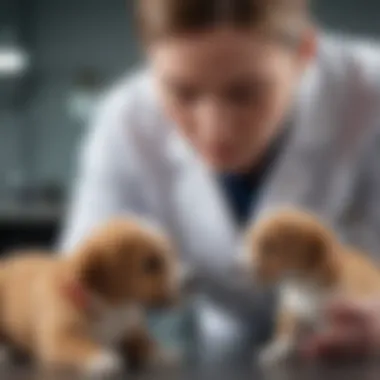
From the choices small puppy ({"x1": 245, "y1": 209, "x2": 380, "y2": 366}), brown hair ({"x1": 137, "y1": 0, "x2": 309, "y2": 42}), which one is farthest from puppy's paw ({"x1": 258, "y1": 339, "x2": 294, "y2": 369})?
brown hair ({"x1": 137, "y1": 0, "x2": 309, "y2": 42})

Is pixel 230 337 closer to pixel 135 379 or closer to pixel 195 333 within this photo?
pixel 195 333

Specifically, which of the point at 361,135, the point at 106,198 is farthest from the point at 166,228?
the point at 361,135

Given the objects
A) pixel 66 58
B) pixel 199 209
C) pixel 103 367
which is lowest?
pixel 103 367

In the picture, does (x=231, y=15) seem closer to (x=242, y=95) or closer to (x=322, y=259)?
(x=242, y=95)

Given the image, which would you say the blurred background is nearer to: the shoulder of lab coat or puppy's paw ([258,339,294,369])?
the shoulder of lab coat

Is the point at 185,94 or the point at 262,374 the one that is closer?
the point at 262,374

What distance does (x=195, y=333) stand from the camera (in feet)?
2.28

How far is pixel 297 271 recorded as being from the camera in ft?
2.10

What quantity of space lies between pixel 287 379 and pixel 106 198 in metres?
0.20

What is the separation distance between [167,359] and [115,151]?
0.16 metres

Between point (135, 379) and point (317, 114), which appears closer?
point (135, 379)

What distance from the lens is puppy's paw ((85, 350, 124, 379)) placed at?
1.96 feet

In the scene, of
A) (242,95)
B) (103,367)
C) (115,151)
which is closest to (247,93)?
(242,95)

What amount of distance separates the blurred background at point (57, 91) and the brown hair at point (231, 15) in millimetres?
31
